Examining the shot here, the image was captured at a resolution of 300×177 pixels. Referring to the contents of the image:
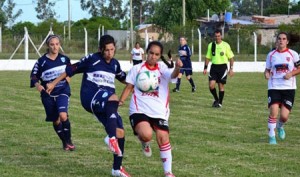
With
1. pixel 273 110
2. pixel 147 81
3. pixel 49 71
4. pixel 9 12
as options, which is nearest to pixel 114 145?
pixel 147 81

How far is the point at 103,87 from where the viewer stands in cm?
905

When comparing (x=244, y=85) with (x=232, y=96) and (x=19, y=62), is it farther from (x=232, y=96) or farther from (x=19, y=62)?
(x=19, y=62)

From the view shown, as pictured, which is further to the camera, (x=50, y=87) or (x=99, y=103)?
(x=50, y=87)

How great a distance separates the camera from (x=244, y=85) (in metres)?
26.6

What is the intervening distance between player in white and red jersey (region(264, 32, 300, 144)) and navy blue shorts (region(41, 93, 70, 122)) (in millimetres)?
3391

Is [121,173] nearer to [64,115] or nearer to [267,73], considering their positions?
[64,115]

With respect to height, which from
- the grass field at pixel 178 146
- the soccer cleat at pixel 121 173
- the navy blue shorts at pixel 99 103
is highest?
the navy blue shorts at pixel 99 103

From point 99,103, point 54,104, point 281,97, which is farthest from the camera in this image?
point 281,97

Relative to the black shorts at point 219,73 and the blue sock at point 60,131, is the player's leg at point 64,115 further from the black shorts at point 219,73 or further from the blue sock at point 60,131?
the black shorts at point 219,73

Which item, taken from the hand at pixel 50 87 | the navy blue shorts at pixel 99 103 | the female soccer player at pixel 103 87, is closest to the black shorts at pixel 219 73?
the hand at pixel 50 87

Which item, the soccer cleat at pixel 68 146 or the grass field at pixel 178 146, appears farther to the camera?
the soccer cleat at pixel 68 146

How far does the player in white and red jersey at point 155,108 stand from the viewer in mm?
8273

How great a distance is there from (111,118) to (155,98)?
0.60 meters

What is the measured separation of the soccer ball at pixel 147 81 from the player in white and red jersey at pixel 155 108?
0.20 ft
